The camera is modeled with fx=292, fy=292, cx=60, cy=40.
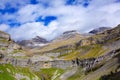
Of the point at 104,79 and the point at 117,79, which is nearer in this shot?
the point at 117,79

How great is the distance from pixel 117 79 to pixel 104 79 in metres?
30.4

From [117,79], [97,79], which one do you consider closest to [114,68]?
[97,79]

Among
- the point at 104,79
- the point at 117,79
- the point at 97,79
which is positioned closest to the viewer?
the point at 117,79

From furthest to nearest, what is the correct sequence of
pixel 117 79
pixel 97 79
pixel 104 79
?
pixel 97 79
pixel 104 79
pixel 117 79

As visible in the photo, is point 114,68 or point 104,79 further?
point 114,68

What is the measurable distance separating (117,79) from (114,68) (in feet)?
150

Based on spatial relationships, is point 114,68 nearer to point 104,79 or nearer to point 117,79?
point 104,79

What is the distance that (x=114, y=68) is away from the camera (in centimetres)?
19925

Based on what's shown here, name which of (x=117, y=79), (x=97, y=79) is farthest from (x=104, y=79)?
(x=117, y=79)

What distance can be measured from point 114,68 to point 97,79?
13.8 meters

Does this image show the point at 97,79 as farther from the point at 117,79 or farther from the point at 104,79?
the point at 117,79

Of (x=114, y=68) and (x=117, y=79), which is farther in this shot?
(x=114, y=68)

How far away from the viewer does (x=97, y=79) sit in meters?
199
